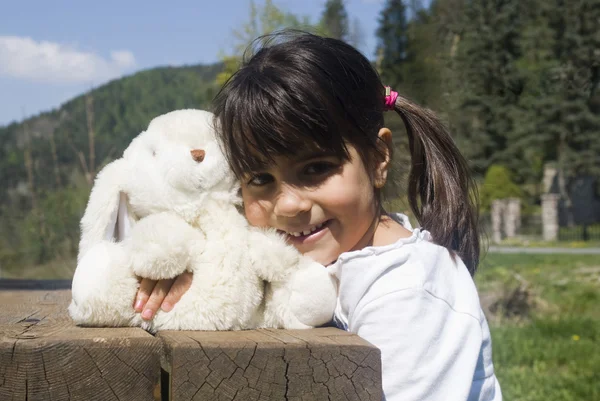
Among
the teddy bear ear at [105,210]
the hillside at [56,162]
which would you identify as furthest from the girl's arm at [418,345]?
the hillside at [56,162]

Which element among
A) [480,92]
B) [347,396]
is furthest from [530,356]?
[480,92]

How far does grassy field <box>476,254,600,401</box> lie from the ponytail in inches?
57.6

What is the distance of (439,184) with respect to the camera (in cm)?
216

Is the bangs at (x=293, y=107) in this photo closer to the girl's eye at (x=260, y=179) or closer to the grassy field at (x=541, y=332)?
the girl's eye at (x=260, y=179)

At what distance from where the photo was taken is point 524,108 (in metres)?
23.5

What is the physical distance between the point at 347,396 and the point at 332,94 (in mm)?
850

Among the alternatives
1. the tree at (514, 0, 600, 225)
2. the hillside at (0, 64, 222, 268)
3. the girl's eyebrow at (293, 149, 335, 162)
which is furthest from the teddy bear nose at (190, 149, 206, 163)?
the tree at (514, 0, 600, 225)

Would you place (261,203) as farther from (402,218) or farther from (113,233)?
(402,218)

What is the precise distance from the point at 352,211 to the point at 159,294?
0.58 metres

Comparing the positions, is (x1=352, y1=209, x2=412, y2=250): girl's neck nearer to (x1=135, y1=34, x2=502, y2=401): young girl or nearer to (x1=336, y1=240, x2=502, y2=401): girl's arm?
(x1=135, y1=34, x2=502, y2=401): young girl

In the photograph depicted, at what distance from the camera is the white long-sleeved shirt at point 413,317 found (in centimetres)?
146

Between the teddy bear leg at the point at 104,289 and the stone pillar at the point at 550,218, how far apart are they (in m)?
23.2

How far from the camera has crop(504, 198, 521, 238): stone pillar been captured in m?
23.4

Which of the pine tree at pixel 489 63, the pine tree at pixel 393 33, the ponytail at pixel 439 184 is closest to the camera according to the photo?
the ponytail at pixel 439 184
